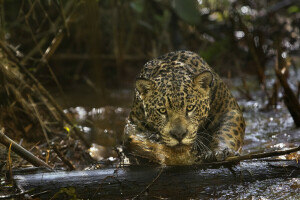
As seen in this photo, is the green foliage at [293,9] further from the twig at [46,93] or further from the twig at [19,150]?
the twig at [19,150]

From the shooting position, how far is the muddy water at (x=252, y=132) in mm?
4418

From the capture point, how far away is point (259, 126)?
7.82 metres

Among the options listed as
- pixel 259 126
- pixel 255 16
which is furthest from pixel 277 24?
pixel 259 126

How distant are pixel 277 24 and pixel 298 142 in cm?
688

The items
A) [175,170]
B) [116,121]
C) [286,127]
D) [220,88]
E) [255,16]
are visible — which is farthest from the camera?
[255,16]

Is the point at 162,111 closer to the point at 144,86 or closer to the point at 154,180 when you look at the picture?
the point at 144,86

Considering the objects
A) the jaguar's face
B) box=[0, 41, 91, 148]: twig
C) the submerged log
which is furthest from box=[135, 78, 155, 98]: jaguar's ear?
box=[0, 41, 91, 148]: twig

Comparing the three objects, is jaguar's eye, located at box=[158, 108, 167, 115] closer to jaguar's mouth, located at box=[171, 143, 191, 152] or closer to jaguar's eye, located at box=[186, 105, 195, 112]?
jaguar's eye, located at box=[186, 105, 195, 112]

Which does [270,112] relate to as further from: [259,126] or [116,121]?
[116,121]

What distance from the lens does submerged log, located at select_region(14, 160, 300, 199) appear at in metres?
4.21

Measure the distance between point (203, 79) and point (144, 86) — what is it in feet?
2.25

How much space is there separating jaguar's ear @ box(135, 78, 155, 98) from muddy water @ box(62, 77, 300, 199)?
23.4 inches

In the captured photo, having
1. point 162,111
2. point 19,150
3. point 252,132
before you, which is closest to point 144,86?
point 162,111

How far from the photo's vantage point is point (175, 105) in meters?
5.13
